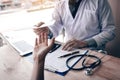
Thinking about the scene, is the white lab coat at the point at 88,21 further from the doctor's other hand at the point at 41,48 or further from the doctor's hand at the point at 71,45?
the doctor's other hand at the point at 41,48

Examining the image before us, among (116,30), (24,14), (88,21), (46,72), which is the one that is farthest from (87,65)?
(24,14)

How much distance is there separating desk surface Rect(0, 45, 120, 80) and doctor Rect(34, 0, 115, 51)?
0.26 m

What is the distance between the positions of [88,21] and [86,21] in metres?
0.02

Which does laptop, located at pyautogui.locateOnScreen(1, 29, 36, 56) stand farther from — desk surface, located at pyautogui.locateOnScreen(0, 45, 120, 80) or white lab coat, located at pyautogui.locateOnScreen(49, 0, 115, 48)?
white lab coat, located at pyautogui.locateOnScreen(49, 0, 115, 48)

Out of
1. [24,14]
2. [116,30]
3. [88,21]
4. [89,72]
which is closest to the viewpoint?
[89,72]

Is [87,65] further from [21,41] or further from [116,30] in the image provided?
[116,30]

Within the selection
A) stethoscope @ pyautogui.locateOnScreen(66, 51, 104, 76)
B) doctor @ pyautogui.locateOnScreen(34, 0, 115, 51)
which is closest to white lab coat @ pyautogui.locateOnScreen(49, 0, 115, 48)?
doctor @ pyautogui.locateOnScreen(34, 0, 115, 51)

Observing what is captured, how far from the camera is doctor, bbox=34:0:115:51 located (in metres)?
1.36

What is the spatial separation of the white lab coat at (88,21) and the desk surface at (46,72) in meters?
0.34

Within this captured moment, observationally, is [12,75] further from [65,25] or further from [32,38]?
[65,25]

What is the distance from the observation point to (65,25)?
1541mm

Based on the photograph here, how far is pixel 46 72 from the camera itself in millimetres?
963

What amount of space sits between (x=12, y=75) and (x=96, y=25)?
75 centimetres

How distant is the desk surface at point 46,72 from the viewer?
900 mm
